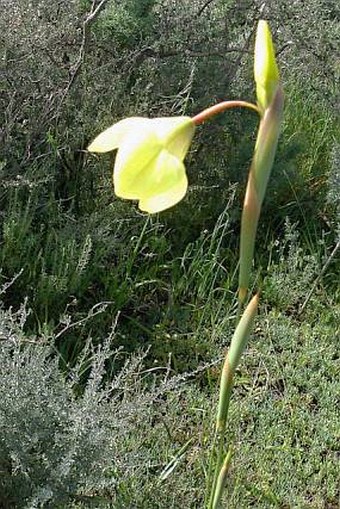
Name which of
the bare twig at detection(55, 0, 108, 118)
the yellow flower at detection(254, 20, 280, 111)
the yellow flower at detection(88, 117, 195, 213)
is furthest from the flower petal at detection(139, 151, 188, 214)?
the bare twig at detection(55, 0, 108, 118)

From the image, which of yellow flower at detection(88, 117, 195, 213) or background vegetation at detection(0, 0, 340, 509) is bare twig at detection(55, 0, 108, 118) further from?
yellow flower at detection(88, 117, 195, 213)

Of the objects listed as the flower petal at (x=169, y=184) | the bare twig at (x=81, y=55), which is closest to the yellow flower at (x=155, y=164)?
the flower petal at (x=169, y=184)

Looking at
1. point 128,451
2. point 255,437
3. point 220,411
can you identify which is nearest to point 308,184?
point 255,437

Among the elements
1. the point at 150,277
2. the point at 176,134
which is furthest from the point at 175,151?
the point at 150,277

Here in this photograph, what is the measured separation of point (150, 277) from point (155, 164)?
1744 millimetres

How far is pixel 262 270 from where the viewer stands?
292 cm

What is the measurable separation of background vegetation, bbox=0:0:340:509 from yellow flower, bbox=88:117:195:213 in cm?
88

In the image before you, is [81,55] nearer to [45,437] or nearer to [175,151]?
[45,437]

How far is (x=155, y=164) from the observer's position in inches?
37.9

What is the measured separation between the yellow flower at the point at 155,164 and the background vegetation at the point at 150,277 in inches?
34.7

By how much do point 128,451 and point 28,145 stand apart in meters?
1.13

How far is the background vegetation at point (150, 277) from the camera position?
1869 millimetres

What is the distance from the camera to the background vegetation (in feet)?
6.13

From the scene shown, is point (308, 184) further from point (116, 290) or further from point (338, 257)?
point (116, 290)
